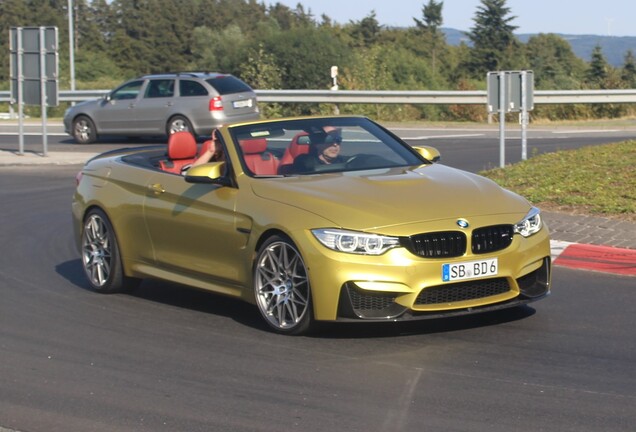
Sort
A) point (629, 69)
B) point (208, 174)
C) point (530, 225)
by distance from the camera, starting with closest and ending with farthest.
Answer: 1. point (530, 225)
2. point (208, 174)
3. point (629, 69)

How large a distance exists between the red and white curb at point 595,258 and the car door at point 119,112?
1637 cm

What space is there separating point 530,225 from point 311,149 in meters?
1.81

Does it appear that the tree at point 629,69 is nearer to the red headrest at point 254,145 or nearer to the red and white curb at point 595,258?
the red and white curb at point 595,258

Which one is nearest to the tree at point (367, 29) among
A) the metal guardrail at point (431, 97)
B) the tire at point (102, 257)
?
the metal guardrail at point (431, 97)

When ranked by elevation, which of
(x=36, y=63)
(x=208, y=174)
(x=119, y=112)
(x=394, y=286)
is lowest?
(x=394, y=286)

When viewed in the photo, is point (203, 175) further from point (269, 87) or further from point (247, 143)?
point (269, 87)

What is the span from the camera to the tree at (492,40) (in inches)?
3017

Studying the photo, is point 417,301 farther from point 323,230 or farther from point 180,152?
point 180,152

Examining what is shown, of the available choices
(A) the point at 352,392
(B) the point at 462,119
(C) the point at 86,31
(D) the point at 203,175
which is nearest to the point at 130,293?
(D) the point at 203,175

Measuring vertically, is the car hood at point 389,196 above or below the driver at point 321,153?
below

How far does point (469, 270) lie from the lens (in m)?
7.45

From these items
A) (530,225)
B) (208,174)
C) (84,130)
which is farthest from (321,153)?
(84,130)

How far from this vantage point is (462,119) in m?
37.2

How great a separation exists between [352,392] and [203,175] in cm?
255
